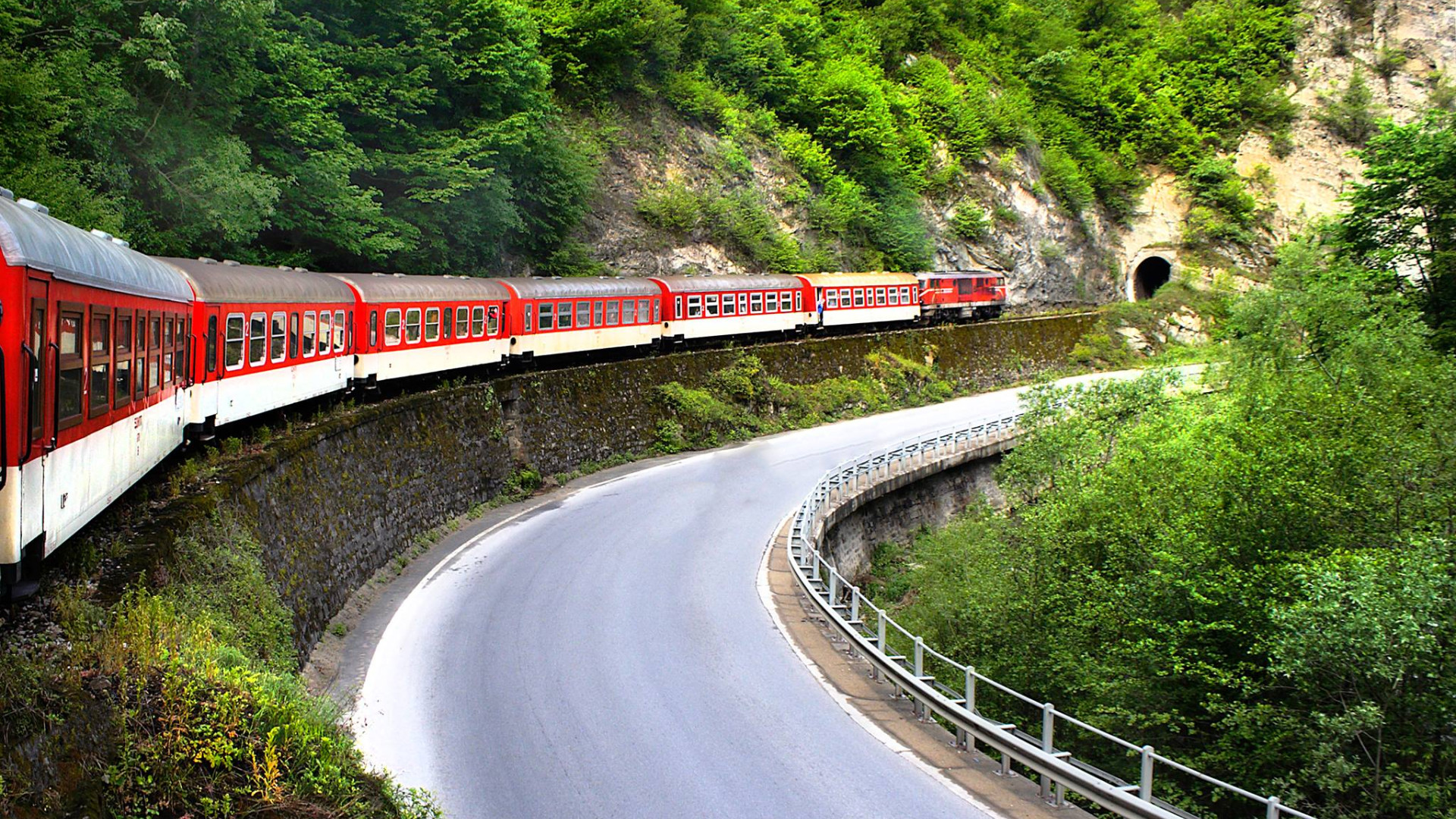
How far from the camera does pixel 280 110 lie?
2734 centimetres

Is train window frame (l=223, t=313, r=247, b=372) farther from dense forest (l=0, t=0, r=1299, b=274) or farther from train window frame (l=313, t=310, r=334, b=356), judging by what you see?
dense forest (l=0, t=0, r=1299, b=274)

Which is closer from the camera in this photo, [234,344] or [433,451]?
[234,344]

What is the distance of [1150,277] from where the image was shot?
230 feet

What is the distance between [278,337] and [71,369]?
9129 millimetres

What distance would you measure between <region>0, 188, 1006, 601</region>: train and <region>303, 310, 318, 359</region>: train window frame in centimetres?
4

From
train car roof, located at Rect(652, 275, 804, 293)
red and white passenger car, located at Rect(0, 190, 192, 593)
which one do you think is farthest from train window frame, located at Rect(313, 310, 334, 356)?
train car roof, located at Rect(652, 275, 804, 293)

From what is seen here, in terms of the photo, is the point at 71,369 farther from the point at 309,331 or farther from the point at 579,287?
the point at 579,287

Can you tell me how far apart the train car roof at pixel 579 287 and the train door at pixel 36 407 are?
Answer: 2028cm

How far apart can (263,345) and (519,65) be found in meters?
20.3

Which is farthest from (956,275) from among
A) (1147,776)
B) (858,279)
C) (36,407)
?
(36,407)

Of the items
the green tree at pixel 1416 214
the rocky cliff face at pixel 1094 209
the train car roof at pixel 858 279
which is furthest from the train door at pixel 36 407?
the rocky cliff face at pixel 1094 209

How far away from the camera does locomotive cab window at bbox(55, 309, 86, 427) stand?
800cm

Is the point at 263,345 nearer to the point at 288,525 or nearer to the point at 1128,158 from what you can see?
the point at 288,525

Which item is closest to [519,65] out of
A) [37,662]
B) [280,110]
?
[280,110]
